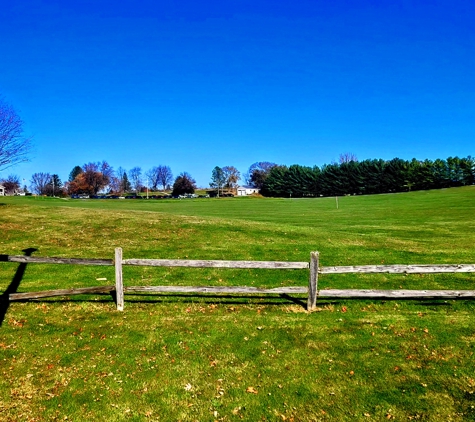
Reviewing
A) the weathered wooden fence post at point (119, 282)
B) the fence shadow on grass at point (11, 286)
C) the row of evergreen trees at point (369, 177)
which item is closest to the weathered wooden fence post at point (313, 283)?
the weathered wooden fence post at point (119, 282)

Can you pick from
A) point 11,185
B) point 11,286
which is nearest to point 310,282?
point 11,286

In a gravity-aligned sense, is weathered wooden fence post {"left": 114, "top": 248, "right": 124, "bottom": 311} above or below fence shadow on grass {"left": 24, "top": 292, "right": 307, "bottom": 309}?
above

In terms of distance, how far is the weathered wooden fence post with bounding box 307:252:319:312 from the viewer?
900 centimetres

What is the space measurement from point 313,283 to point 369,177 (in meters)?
109

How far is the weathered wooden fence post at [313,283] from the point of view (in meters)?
9.00

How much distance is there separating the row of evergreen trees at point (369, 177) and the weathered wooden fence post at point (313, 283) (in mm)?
105698

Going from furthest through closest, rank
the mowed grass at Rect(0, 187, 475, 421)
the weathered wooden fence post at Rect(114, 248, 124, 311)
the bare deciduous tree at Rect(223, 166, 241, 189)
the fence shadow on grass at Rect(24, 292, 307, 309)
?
the bare deciduous tree at Rect(223, 166, 241, 189), the fence shadow on grass at Rect(24, 292, 307, 309), the weathered wooden fence post at Rect(114, 248, 124, 311), the mowed grass at Rect(0, 187, 475, 421)

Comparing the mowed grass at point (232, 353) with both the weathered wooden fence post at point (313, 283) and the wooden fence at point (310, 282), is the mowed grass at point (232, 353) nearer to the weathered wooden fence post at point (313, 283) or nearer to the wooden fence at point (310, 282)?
the weathered wooden fence post at point (313, 283)

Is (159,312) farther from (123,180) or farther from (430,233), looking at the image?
(123,180)

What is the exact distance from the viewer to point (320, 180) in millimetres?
119188

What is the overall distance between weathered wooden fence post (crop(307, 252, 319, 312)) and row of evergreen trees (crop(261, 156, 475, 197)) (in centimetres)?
10570

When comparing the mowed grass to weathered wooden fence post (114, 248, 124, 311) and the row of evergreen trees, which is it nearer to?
weathered wooden fence post (114, 248, 124, 311)

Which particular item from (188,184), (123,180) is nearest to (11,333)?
(188,184)

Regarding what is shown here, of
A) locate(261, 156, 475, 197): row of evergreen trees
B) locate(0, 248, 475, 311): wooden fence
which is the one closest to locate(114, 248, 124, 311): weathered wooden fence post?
locate(0, 248, 475, 311): wooden fence
